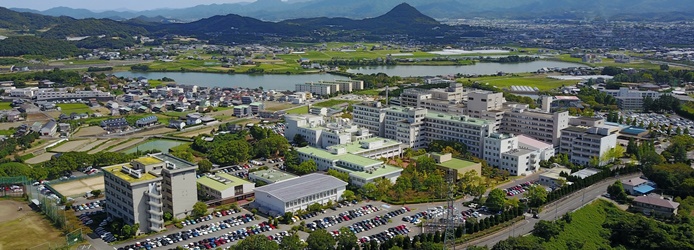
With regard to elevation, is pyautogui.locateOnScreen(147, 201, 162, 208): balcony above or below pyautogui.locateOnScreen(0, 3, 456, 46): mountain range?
below

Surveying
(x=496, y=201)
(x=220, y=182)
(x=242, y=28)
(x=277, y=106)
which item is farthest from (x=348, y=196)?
(x=242, y=28)

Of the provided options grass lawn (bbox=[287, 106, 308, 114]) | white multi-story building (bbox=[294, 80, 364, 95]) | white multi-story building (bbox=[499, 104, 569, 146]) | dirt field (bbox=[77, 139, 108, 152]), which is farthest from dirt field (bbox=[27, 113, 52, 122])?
white multi-story building (bbox=[499, 104, 569, 146])

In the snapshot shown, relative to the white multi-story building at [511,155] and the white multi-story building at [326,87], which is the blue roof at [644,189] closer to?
the white multi-story building at [511,155]

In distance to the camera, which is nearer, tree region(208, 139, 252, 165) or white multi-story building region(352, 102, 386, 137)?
tree region(208, 139, 252, 165)

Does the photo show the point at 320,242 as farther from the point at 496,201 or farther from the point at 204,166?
the point at 204,166

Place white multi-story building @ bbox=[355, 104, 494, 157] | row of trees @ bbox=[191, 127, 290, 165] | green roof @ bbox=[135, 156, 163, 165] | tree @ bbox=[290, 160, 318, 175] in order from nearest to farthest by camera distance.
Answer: green roof @ bbox=[135, 156, 163, 165] < tree @ bbox=[290, 160, 318, 175] < row of trees @ bbox=[191, 127, 290, 165] < white multi-story building @ bbox=[355, 104, 494, 157]

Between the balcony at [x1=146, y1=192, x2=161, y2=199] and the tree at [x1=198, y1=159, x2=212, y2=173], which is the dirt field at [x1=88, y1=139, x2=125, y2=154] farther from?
the balcony at [x1=146, y1=192, x2=161, y2=199]

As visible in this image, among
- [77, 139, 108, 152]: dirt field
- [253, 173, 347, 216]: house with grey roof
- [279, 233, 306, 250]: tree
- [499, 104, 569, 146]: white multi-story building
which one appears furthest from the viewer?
[77, 139, 108, 152]: dirt field
